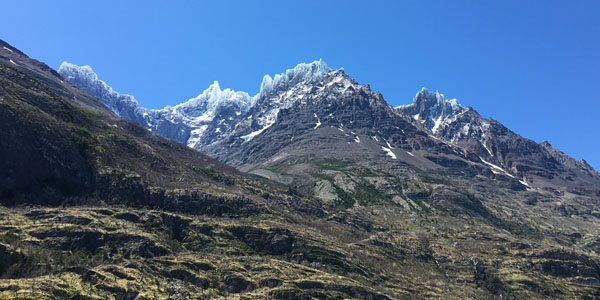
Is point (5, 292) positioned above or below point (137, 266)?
below

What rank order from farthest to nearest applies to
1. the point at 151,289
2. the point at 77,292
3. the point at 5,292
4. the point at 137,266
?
the point at 137,266 → the point at 151,289 → the point at 77,292 → the point at 5,292

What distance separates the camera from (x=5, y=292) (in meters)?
140

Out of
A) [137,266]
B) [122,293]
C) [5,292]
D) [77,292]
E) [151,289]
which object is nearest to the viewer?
[5,292]

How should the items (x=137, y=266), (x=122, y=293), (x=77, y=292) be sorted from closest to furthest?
(x=77, y=292)
(x=122, y=293)
(x=137, y=266)

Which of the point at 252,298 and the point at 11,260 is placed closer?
the point at 11,260

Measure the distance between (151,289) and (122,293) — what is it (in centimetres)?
1371

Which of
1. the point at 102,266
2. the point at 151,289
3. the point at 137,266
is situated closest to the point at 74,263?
the point at 102,266

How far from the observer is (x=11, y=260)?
545 feet

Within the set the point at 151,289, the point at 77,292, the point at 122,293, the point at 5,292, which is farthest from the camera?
the point at 151,289

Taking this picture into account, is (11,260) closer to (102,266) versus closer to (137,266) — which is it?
(102,266)

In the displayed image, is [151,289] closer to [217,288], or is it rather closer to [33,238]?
[217,288]

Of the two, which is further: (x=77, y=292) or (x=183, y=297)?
(x=183, y=297)

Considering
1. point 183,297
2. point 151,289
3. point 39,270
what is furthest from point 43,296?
point 183,297

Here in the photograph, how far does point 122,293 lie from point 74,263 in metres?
37.1
